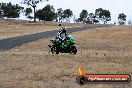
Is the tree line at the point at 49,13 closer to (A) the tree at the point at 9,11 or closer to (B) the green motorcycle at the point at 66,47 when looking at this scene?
(A) the tree at the point at 9,11

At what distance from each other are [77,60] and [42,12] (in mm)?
113956

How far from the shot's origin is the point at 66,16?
615 ft

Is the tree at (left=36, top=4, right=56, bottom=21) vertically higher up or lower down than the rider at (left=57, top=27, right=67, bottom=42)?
lower down

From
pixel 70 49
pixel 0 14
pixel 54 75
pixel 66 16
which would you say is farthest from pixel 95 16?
pixel 54 75

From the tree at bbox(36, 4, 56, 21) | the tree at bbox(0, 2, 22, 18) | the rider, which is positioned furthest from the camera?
the tree at bbox(0, 2, 22, 18)

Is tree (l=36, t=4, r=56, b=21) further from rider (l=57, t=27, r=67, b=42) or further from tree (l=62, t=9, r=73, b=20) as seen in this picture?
rider (l=57, t=27, r=67, b=42)

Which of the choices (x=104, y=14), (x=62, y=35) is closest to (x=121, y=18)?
(x=104, y=14)

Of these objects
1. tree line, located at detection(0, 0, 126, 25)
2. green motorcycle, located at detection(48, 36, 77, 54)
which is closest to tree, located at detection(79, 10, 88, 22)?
tree line, located at detection(0, 0, 126, 25)

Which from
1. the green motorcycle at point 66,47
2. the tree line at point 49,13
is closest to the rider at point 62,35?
the green motorcycle at point 66,47

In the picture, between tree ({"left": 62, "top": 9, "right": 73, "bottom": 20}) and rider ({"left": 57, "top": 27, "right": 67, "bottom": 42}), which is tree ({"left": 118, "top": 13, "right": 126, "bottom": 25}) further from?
rider ({"left": 57, "top": 27, "right": 67, "bottom": 42})

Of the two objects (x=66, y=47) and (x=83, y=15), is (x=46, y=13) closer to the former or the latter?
(x=83, y=15)

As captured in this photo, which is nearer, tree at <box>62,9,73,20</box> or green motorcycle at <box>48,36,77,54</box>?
green motorcycle at <box>48,36,77,54</box>

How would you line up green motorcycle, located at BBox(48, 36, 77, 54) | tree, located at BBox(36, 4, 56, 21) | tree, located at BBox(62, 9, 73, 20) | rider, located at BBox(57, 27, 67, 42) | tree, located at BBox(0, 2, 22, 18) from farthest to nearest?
tree, located at BBox(62, 9, 73, 20) → tree, located at BBox(0, 2, 22, 18) → tree, located at BBox(36, 4, 56, 21) → green motorcycle, located at BBox(48, 36, 77, 54) → rider, located at BBox(57, 27, 67, 42)

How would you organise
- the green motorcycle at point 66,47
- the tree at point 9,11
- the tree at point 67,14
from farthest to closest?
1. the tree at point 67,14
2. the tree at point 9,11
3. the green motorcycle at point 66,47
